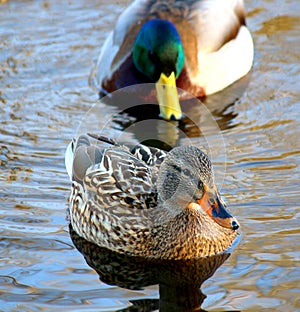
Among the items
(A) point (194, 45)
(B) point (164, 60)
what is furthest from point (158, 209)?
(A) point (194, 45)

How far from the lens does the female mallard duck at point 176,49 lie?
8.99 metres

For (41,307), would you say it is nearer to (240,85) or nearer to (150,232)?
(150,232)

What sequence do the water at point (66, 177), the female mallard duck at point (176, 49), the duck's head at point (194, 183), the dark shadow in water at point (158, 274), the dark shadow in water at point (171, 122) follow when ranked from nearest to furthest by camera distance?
the dark shadow in water at point (158, 274)
the water at point (66, 177)
the duck's head at point (194, 183)
the dark shadow in water at point (171, 122)
the female mallard duck at point (176, 49)

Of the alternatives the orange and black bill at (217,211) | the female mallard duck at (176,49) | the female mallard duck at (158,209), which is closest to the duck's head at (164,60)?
the female mallard duck at (176,49)

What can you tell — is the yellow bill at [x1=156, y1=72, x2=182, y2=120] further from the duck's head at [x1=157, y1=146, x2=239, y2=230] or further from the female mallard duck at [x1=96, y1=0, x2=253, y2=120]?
the duck's head at [x1=157, y1=146, x2=239, y2=230]

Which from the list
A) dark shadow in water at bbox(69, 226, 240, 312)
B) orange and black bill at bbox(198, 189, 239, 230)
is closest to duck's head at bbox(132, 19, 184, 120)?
dark shadow in water at bbox(69, 226, 240, 312)

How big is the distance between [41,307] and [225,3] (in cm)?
585

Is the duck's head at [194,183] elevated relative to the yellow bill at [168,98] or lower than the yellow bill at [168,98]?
elevated

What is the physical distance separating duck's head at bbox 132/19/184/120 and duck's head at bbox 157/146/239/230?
267 cm

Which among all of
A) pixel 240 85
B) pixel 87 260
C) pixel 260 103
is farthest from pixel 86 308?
pixel 240 85

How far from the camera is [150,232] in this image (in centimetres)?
637

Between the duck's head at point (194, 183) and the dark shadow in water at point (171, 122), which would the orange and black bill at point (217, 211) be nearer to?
the duck's head at point (194, 183)

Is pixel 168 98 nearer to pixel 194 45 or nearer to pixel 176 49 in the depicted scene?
pixel 176 49

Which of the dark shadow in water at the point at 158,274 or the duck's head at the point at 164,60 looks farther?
the duck's head at the point at 164,60
